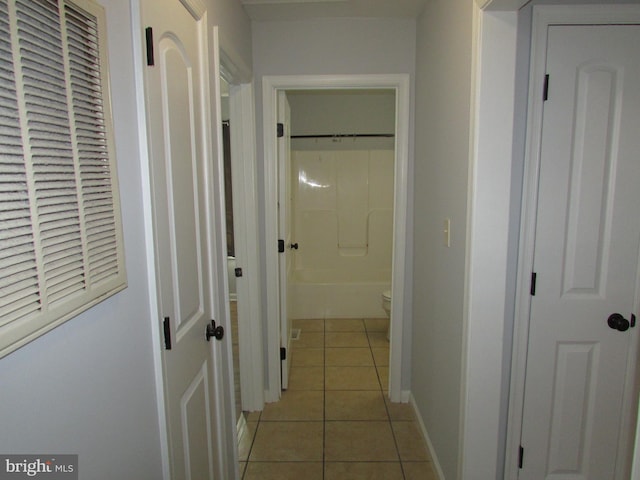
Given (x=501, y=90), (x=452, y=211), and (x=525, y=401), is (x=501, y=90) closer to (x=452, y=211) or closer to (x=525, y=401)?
(x=452, y=211)

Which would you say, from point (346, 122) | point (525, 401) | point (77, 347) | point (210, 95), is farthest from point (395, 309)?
point (346, 122)

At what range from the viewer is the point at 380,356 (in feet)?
10.8

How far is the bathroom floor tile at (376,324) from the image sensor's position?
12.6 feet

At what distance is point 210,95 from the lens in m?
1.50

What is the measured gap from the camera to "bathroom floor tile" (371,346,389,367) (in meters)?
3.16


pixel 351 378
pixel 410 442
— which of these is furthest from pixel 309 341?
pixel 410 442

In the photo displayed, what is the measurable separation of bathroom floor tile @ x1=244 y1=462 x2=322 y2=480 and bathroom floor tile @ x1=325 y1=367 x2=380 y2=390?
30.0 inches

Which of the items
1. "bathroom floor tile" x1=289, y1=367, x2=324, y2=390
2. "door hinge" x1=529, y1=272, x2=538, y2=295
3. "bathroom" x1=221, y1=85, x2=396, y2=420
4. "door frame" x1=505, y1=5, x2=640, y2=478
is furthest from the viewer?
"bathroom" x1=221, y1=85, x2=396, y2=420

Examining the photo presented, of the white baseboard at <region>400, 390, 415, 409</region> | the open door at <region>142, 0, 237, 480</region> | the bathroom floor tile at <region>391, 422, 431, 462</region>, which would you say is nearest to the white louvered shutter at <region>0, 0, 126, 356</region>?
the open door at <region>142, 0, 237, 480</region>

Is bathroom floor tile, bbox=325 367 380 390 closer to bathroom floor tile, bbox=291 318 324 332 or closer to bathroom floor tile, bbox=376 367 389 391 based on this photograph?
bathroom floor tile, bbox=376 367 389 391

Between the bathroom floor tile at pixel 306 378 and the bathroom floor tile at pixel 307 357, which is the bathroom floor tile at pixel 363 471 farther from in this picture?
the bathroom floor tile at pixel 307 357

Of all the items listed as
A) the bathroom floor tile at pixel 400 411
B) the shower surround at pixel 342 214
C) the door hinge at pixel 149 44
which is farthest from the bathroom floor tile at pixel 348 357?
the door hinge at pixel 149 44

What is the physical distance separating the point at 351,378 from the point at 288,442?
0.83 metres

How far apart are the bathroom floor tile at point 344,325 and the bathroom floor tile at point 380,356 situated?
0.45 m
